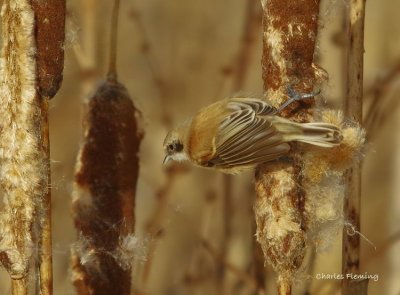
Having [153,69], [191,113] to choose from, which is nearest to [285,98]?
[153,69]

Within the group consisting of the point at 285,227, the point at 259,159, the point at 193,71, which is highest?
the point at 193,71

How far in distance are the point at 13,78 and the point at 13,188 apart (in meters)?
0.17

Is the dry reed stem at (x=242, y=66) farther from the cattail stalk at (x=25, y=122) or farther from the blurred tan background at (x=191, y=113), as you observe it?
the cattail stalk at (x=25, y=122)

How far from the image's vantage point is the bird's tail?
1.20m

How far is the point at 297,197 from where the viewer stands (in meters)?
1.18

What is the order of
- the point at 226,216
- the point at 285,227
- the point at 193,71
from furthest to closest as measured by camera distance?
the point at 193,71 < the point at 226,216 < the point at 285,227

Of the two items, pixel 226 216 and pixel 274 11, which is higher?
pixel 274 11

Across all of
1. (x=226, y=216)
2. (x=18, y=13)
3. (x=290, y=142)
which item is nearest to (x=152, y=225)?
(x=226, y=216)

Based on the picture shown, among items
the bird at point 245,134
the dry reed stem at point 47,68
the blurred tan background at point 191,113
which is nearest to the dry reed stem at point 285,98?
the bird at point 245,134

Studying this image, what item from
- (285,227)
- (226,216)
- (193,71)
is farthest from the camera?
(193,71)

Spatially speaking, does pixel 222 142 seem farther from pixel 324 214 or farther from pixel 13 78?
pixel 13 78

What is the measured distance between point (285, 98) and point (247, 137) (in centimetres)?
13

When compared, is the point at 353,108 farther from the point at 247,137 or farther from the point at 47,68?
the point at 47,68

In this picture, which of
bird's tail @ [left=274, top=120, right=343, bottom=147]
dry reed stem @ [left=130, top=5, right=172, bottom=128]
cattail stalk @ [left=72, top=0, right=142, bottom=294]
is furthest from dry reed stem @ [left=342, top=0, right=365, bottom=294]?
dry reed stem @ [left=130, top=5, right=172, bottom=128]
